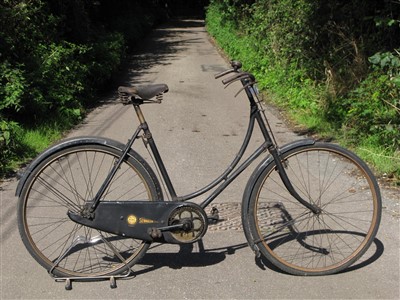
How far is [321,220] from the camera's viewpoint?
171 inches

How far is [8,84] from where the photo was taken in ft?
23.1

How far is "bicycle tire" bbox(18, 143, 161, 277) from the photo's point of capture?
11.5 ft

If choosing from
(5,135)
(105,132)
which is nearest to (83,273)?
(5,135)

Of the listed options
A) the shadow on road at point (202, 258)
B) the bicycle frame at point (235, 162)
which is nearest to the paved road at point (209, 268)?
the shadow on road at point (202, 258)

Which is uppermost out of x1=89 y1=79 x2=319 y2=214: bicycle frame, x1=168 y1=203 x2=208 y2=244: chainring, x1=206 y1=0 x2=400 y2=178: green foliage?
x1=89 y1=79 x2=319 y2=214: bicycle frame

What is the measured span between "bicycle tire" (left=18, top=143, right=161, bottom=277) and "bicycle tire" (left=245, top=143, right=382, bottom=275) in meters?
0.87

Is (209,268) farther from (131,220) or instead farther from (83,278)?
(83,278)

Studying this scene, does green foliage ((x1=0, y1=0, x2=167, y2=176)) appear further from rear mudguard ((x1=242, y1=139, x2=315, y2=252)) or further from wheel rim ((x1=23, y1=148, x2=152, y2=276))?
rear mudguard ((x1=242, y1=139, x2=315, y2=252))

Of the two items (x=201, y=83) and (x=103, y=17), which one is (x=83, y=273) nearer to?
(x=201, y=83)

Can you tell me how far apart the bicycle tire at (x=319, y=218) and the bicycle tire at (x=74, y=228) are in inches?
34.2

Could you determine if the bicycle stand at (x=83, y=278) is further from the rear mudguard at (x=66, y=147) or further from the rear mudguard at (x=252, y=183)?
the rear mudguard at (x=252, y=183)

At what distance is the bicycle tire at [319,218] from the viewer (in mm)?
3557

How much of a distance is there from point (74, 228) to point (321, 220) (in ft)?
6.95

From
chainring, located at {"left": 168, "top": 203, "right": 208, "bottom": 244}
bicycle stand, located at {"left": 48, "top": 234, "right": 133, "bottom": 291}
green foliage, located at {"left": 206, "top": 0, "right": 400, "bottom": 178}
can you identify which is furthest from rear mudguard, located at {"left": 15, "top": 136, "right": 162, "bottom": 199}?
green foliage, located at {"left": 206, "top": 0, "right": 400, "bottom": 178}
